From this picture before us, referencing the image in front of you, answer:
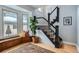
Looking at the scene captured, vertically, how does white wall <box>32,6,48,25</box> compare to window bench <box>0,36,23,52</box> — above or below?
above

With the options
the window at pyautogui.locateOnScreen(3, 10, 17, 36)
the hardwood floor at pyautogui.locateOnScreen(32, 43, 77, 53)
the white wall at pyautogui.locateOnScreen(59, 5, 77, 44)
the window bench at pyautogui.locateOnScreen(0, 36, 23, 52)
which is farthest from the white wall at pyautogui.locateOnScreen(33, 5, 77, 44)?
the window bench at pyautogui.locateOnScreen(0, 36, 23, 52)

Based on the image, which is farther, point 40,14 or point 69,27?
point 40,14

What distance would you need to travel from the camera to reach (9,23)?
1.79 meters

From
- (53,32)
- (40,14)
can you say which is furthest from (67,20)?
(40,14)

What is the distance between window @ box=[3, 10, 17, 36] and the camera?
5.68ft

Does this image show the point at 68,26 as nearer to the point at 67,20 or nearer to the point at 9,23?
the point at 67,20

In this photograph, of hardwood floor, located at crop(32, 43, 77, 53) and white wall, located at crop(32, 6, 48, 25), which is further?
white wall, located at crop(32, 6, 48, 25)

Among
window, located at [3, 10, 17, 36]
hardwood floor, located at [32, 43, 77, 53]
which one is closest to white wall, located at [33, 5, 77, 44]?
hardwood floor, located at [32, 43, 77, 53]

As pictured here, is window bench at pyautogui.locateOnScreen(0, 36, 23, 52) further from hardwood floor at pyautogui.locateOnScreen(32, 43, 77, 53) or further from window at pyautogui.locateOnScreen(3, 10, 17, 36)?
hardwood floor at pyautogui.locateOnScreen(32, 43, 77, 53)

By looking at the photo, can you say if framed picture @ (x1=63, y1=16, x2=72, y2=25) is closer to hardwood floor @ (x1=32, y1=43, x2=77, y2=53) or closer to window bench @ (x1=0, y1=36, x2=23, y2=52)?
hardwood floor @ (x1=32, y1=43, x2=77, y2=53)

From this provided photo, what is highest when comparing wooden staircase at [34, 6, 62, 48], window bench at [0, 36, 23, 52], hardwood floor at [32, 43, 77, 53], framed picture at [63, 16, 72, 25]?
framed picture at [63, 16, 72, 25]

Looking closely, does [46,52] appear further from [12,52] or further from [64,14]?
[64,14]

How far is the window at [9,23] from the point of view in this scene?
1.73 m
